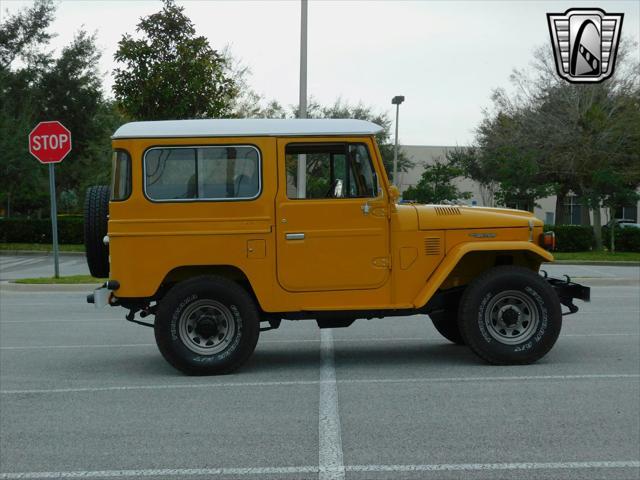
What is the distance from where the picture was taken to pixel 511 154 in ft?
116

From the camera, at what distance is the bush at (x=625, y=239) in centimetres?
3472

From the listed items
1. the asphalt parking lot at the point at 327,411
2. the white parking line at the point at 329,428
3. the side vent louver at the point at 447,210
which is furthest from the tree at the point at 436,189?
the white parking line at the point at 329,428

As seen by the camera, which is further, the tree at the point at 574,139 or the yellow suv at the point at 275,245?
the tree at the point at 574,139

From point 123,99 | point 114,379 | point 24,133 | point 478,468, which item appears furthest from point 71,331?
point 24,133

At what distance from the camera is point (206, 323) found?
8289 mm

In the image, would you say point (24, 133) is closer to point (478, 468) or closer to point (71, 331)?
point (71, 331)

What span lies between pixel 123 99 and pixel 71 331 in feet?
56.9

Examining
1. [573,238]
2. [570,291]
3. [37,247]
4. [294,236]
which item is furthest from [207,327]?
[37,247]

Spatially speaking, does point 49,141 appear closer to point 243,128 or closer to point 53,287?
point 53,287

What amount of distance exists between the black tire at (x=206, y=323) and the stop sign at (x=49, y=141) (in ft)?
40.2

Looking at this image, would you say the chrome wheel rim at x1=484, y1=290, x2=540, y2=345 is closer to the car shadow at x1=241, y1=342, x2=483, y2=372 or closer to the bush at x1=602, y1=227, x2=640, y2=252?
the car shadow at x1=241, y1=342, x2=483, y2=372

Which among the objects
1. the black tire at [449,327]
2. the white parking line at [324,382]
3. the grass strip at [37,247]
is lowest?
the grass strip at [37,247]

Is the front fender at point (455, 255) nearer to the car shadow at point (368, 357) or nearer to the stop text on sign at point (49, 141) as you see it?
the car shadow at point (368, 357)

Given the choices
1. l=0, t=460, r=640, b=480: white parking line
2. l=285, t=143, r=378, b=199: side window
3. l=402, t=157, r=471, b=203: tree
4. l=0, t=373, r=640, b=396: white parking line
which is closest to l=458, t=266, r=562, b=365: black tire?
l=0, t=373, r=640, b=396: white parking line
